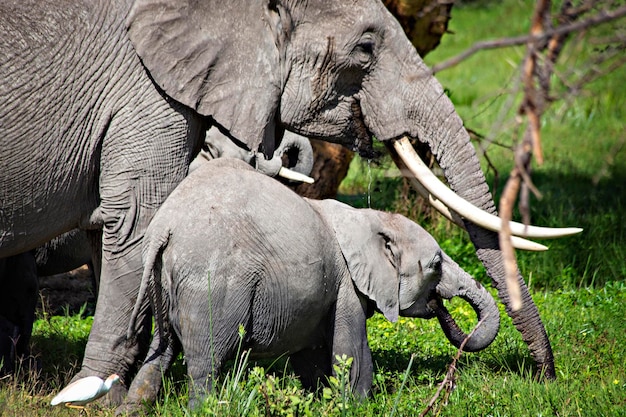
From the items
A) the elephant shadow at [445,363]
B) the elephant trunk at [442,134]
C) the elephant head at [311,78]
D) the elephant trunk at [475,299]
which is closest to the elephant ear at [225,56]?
the elephant head at [311,78]

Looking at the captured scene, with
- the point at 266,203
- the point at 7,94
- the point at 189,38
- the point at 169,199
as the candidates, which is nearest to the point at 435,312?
the point at 266,203

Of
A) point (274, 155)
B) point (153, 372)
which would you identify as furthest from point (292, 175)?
point (153, 372)

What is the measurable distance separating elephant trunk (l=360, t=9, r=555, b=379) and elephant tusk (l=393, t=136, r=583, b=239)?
0.14 feet

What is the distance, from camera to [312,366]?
4.85m

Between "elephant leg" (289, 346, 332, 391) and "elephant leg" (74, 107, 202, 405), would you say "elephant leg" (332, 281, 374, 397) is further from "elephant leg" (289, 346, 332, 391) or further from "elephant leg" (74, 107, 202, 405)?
"elephant leg" (74, 107, 202, 405)

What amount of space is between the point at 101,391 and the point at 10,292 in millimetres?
1724

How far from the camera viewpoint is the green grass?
13.6ft

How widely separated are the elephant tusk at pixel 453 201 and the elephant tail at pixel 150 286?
1.31 m

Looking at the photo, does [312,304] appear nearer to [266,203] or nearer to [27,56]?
[266,203]

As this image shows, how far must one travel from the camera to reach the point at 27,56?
4312 millimetres

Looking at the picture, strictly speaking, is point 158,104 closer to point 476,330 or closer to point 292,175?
point 476,330

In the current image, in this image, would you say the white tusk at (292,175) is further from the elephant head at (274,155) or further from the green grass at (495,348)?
the green grass at (495,348)

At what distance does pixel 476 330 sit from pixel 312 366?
847mm

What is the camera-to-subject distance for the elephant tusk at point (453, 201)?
4.45 m
